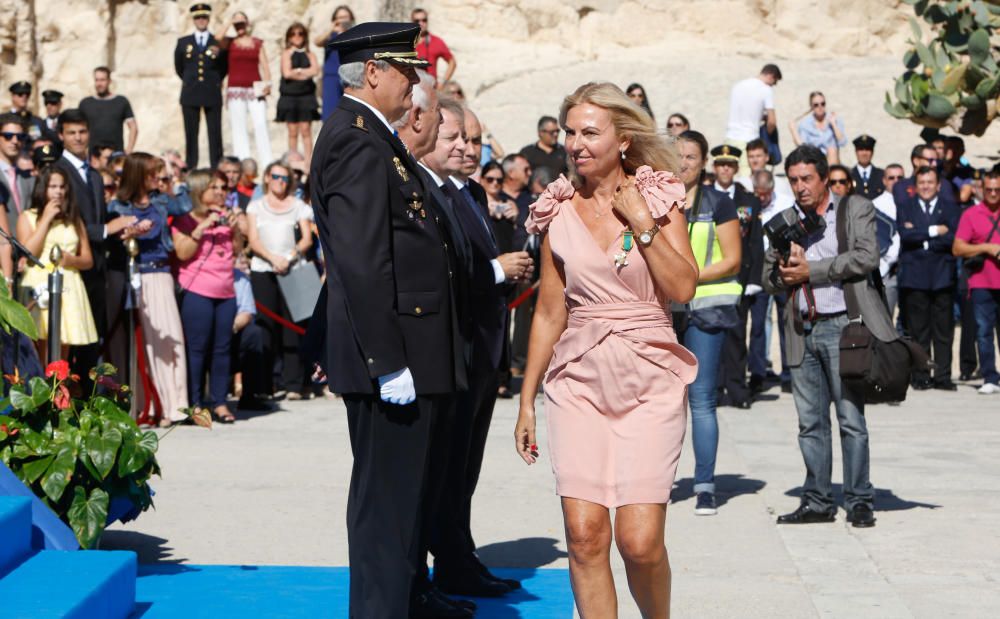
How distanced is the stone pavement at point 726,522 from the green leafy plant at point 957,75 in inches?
241

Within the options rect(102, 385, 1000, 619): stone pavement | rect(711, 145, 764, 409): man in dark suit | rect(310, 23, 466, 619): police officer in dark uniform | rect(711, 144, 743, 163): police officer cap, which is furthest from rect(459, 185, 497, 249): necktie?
rect(711, 144, 743, 163): police officer cap

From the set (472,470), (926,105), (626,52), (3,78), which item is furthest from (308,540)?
(626,52)

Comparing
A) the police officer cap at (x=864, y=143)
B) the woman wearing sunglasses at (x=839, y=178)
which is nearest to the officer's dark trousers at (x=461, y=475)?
the woman wearing sunglasses at (x=839, y=178)

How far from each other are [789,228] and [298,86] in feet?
38.5

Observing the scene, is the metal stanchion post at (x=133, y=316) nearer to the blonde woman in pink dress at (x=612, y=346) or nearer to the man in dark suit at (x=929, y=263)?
the blonde woman in pink dress at (x=612, y=346)

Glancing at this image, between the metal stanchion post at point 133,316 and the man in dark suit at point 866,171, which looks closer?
the metal stanchion post at point 133,316

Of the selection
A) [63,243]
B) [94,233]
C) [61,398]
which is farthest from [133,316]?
[61,398]

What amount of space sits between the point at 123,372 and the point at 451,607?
19.9 ft

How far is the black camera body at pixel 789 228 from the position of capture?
7824 millimetres

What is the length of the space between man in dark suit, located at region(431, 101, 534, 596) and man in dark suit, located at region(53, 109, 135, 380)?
16.9 ft

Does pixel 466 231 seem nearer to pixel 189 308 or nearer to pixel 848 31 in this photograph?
pixel 189 308

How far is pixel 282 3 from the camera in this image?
89.4ft

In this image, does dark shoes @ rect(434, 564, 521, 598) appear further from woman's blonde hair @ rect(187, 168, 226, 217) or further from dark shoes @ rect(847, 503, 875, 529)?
woman's blonde hair @ rect(187, 168, 226, 217)

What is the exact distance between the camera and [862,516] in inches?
308
